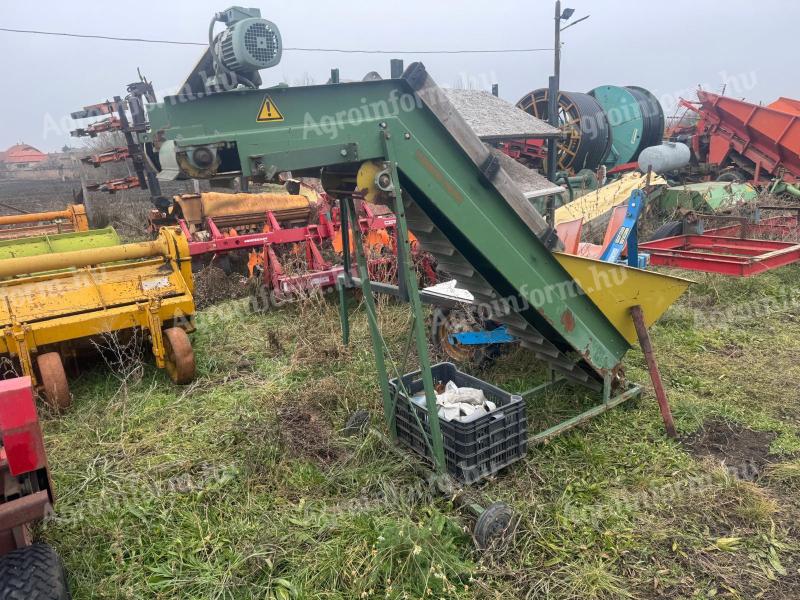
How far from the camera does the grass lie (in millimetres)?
2592

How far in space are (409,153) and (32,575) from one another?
2.45 m

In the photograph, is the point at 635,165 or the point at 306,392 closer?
the point at 306,392

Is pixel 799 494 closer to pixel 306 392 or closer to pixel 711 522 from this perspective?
pixel 711 522

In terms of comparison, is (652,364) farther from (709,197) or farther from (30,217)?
(30,217)

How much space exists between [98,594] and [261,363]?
275 cm

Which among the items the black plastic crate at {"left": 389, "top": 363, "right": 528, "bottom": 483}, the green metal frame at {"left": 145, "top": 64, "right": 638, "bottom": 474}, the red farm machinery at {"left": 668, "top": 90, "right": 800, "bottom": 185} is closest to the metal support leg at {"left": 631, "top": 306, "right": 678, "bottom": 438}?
the green metal frame at {"left": 145, "top": 64, "right": 638, "bottom": 474}

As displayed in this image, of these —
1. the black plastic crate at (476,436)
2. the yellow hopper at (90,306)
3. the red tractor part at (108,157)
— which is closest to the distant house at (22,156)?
the red tractor part at (108,157)

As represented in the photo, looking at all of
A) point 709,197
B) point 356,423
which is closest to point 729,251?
point 709,197

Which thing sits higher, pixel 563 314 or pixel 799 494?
pixel 563 314

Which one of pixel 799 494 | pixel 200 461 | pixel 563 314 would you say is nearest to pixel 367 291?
pixel 563 314

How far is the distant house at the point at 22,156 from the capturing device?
55562 millimetres

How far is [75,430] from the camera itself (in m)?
4.06

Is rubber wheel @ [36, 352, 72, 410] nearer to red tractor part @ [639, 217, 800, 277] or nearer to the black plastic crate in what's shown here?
the black plastic crate

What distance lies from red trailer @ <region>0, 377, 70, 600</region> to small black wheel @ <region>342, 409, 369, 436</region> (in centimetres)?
187
